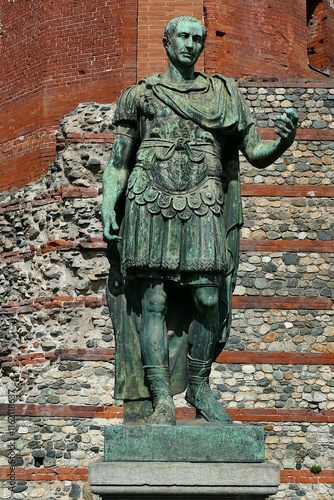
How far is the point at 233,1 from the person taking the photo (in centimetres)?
1975

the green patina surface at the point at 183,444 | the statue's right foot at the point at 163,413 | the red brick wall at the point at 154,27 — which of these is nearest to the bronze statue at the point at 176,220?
the statue's right foot at the point at 163,413

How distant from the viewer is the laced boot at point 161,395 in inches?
224

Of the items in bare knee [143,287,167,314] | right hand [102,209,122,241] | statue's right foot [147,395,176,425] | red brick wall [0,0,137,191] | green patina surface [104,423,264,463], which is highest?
red brick wall [0,0,137,191]

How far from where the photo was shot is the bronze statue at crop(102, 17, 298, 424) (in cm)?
588

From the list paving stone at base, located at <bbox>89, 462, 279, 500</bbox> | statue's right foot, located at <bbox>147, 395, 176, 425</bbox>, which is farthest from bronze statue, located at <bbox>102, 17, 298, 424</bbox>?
paving stone at base, located at <bbox>89, 462, 279, 500</bbox>

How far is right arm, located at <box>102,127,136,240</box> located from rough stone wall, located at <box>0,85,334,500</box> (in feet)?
29.5

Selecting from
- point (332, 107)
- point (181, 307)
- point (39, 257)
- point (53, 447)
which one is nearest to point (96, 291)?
point (39, 257)

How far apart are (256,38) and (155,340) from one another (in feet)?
49.0

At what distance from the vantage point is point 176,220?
19.3 feet

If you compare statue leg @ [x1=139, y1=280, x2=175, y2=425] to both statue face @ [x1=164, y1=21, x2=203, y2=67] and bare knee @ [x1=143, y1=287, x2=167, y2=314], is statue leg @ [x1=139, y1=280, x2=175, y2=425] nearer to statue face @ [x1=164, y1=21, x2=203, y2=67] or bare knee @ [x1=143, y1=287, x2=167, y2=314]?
bare knee @ [x1=143, y1=287, x2=167, y2=314]

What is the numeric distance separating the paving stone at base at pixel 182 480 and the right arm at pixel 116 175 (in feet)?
4.50

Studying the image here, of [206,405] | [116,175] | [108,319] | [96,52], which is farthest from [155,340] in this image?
[96,52]

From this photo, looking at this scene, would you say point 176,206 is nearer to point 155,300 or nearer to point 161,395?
point 155,300

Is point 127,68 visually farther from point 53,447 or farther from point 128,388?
→ point 128,388
